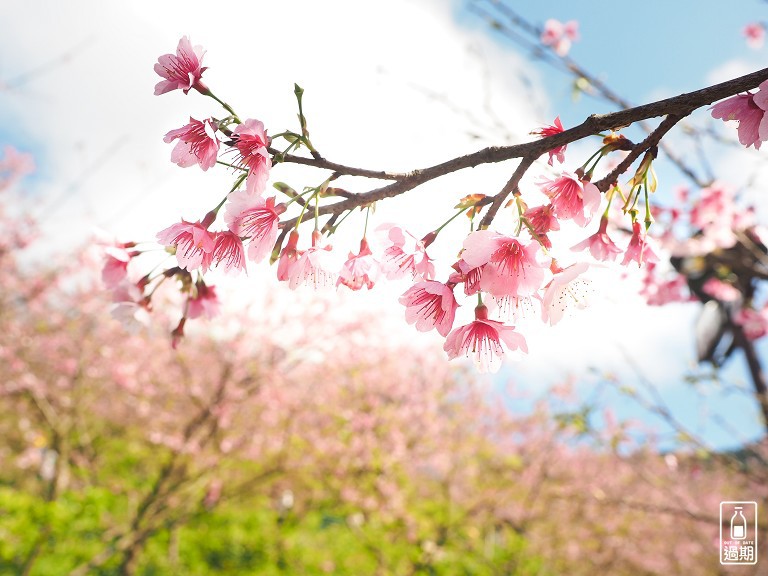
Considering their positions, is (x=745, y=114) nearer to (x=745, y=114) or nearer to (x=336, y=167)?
(x=745, y=114)

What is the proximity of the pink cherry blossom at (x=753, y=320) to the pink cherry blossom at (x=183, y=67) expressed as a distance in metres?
4.80

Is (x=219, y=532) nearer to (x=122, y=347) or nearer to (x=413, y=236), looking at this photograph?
(x=122, y=347)

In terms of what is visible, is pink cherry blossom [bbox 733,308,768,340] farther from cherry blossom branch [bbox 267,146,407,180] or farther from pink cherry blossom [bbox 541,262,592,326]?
cherry blossom branch [bbox 267,146,407,180]

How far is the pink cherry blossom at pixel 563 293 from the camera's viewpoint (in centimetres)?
89

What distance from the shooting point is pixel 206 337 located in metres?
8.63

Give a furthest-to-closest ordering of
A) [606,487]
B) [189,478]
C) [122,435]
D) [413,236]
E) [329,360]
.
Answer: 1. [122,435]
2. [606,487]
3. [329,360]
4. [189,478]
5. [413,236]

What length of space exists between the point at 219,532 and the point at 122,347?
13.3 feet

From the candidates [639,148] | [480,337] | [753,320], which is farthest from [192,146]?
[753,320]

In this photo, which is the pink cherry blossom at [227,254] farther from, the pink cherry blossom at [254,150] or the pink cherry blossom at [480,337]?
the pink cherry blossom at [480,337]

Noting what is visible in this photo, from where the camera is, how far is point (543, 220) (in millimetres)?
915

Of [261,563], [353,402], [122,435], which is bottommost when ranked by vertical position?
[261,563]

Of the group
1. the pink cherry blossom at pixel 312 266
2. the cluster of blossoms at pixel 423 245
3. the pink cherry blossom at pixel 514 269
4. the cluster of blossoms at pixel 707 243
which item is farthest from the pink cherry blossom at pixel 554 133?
the cluster of blossoms at pixel 707 243

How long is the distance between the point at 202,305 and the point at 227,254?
35 centimetres

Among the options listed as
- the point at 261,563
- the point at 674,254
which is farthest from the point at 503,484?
the point at 674,254
